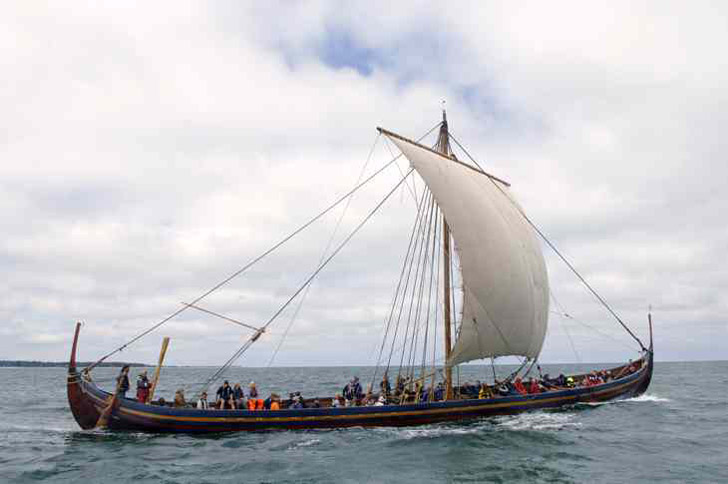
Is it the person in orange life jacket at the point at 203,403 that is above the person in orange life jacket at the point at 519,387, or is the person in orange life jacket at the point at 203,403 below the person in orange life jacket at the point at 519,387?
below

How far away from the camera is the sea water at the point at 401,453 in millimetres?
17484

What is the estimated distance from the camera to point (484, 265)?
26.8 m

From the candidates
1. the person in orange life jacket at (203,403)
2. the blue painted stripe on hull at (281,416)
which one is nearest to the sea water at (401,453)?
the blue painted stripe on hull at (281,416)

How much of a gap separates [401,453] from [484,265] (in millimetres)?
10342

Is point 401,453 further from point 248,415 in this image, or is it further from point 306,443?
point 248,415

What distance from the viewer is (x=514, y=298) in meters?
27.8

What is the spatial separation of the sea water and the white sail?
3.66 metres

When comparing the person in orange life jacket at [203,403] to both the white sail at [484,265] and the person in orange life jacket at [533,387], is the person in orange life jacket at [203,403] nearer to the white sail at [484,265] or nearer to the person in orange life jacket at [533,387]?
the white sail at [484,265]

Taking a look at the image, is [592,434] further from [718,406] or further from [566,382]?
[718,406]

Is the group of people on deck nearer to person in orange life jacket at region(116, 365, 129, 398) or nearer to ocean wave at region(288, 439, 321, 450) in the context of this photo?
person in orange life jacket at region(116, 365, 129, 398)

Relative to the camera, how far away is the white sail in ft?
87.8

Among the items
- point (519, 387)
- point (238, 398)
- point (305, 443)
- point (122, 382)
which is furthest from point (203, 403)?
point (519, 387)

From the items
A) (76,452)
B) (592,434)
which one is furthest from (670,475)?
(76,452)

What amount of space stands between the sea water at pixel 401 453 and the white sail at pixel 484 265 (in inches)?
144
